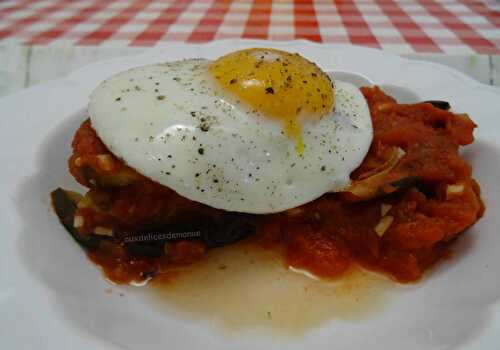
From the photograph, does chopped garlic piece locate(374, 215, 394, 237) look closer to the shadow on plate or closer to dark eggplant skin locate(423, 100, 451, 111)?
the shadow on plate

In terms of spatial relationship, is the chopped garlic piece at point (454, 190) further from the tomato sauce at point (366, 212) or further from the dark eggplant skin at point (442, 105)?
the dark eggplant skin at point (442, 105)

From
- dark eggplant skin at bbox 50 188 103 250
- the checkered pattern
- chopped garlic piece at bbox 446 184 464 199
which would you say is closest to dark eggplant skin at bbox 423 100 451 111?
chopped garlic piece at bbox 446 184 464 199

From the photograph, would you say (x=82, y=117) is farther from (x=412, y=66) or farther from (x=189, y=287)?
(x=412, y=66)

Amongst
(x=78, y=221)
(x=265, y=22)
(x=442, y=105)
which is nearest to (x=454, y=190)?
(x=442, y=105)

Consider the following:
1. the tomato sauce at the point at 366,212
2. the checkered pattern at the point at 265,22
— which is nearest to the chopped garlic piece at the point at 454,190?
the tomato sauce at the point at 366,212

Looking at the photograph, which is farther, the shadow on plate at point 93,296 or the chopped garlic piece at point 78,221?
the chopped garlic piece at point 78,221

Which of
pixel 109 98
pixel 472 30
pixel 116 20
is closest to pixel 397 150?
pixel 109 98
